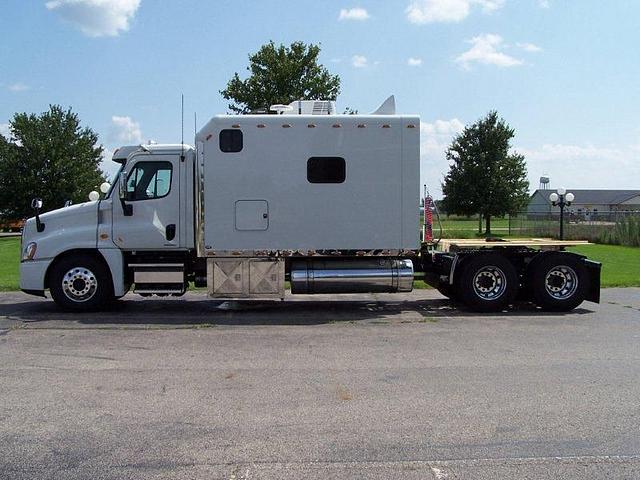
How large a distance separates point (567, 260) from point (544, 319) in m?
1.43

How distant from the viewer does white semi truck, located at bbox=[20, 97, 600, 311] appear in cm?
1055

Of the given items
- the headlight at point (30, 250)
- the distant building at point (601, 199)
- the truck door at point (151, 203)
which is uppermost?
the distant building at point (601, 199)

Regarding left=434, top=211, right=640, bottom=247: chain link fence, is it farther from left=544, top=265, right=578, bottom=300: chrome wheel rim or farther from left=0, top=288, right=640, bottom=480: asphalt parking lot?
left=0, top=288, right=640, bottom=480: asphalt parking lot

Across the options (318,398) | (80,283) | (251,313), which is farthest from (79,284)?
(318,398)

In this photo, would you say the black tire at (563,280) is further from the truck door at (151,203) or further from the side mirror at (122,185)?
the side mirror at (122,185)

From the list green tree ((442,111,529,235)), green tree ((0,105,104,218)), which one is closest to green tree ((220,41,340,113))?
green tree ((442,111,529,235))

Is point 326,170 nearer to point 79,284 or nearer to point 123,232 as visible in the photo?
point 123,232

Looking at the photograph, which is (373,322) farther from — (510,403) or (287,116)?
(510,403)

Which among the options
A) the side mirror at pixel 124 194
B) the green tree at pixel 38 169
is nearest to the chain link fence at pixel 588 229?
the side mirror at pixel 124 194

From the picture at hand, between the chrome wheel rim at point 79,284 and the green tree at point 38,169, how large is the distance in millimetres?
37172

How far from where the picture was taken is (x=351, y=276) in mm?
10797

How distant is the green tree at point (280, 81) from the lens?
23188 mm

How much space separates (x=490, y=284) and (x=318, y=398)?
6320 millimetres

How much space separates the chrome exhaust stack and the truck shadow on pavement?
49 centimetres
